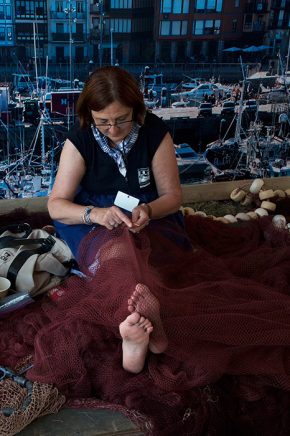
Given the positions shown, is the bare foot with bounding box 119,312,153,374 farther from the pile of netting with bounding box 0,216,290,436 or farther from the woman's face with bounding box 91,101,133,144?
the woman's face with bounding box 91,101,133,144

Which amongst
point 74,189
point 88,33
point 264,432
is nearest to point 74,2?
point 88,33

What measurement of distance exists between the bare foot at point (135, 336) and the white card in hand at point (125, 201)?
24.8 inches

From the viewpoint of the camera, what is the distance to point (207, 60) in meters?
2.68

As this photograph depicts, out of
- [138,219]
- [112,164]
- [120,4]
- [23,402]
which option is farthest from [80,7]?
[23,402]

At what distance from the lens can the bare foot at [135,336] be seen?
1.30 m

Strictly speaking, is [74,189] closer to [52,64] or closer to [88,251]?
[88,251]

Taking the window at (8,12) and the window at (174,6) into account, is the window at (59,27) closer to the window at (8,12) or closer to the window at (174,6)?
the window at (8,12)

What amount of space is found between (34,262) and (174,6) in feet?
5.36

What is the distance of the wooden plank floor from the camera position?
4.35 feet

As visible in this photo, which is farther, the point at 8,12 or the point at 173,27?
the point at 173,27

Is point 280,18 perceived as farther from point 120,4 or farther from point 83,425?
point 83,425

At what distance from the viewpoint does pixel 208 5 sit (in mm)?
2590

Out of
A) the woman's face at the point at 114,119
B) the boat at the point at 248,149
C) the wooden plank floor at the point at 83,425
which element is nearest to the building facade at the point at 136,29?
the boat at the point at 248,149

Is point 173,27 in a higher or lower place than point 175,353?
higher
